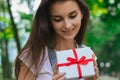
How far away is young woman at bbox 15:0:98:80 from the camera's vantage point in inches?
95.1

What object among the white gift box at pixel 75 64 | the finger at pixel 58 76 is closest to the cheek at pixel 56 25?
the white gift box at pixel 75 64

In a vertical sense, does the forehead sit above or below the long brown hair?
above

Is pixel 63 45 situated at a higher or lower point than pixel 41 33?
lower

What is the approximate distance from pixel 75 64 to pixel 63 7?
343 mm

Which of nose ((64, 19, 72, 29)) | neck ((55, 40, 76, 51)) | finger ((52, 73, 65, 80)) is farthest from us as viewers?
neck ((55, 40, 76, 51))

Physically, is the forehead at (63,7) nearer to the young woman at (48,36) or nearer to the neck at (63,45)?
the young woman at (48,36)

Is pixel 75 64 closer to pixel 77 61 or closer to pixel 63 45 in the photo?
pixel 77 61

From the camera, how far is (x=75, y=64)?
2.38 m

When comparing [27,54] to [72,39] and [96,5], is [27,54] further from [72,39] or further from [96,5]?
[96,5]

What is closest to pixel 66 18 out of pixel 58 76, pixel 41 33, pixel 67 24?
pixel 67 24

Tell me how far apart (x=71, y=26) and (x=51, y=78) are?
0.33 m

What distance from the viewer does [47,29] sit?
2.49 metres

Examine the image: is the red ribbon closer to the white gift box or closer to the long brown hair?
the white gift box

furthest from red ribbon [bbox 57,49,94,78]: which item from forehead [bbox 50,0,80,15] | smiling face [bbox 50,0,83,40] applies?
forehead [bbox 50,0,80,15]
